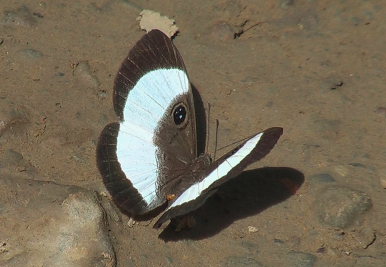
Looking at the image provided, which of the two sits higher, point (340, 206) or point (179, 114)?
point (340, 206)

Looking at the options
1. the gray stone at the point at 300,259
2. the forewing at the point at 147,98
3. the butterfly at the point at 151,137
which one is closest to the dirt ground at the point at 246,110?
the gray stone at the point at 300,259

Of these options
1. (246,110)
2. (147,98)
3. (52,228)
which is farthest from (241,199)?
(52,228)

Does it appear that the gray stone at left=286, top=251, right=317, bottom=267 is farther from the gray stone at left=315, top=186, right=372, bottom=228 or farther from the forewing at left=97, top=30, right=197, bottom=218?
the forewing at left=97, top=30, right=197, bottom=218

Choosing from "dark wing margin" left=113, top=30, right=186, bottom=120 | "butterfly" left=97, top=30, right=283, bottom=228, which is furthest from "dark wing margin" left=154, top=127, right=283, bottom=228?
"dark wing margin" left=113, top=30, right=186, bottom=120

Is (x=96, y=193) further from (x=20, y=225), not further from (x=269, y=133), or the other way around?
(x=269, y=133)

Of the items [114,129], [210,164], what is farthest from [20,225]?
[210,164]

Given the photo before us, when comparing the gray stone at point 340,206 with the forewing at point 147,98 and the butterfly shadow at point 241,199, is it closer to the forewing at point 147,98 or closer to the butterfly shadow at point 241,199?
the butterfly shadow at point 241,199

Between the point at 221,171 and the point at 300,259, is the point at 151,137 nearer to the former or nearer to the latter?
the point at 221,171
